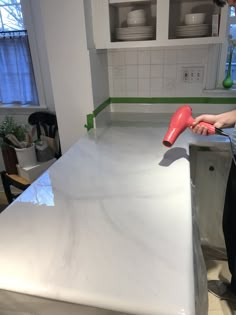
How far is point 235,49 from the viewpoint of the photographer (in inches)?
65.7

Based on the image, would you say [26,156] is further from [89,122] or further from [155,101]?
[155,101]

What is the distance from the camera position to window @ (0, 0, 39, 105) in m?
2.13

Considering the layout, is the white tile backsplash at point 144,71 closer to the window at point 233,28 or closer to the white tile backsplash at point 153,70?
the white tile backsplash at point 153,70

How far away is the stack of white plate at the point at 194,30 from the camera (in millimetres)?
1395

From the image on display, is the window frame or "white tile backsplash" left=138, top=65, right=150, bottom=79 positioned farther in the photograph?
the window frame

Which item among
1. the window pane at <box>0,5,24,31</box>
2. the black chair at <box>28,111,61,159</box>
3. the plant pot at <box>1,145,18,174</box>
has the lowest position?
the plant pot at <box>1,145,18,174</box>

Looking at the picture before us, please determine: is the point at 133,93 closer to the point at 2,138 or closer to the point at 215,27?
the point at 215,27

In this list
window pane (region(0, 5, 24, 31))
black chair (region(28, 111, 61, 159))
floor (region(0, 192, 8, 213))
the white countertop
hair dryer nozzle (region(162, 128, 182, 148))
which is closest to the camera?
the white countertop

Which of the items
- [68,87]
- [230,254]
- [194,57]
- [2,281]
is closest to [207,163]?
[230,254]

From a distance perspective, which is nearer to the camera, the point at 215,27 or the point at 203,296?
the point at 203,296

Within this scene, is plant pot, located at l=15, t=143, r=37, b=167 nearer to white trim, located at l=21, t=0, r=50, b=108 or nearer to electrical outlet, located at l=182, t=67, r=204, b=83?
white trim, located at l=21, t=0, r=50, b=108

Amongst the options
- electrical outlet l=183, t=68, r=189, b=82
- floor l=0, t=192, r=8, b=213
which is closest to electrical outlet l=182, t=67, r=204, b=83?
electrical outlet l=183, t=68, r=189, b=82

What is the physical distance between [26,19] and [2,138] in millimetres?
977

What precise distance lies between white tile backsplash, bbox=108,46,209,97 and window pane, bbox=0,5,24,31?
95 cm
